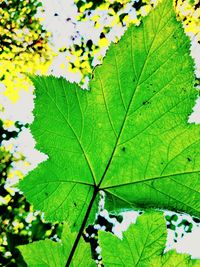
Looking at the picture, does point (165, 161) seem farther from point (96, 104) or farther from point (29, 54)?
point (29, 54)

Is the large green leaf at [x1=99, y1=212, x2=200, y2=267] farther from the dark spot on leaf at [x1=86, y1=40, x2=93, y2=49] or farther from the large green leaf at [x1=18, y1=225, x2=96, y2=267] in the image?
the dark spot on leaf at [x1=86, y1=40, x2=93, y2=49]

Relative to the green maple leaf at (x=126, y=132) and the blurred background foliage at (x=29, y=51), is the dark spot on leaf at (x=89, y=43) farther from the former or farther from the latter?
the green maple leaf at (x=126, y=132)

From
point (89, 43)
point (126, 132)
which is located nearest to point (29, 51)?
point (89, 43)

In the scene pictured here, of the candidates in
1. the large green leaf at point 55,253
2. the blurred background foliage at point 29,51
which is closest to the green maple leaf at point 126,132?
the large green leaf at point 55,253

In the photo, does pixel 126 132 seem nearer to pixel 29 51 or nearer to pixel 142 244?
pixel 142 244

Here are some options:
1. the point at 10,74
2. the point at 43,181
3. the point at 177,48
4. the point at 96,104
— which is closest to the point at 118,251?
the point at 43,181
